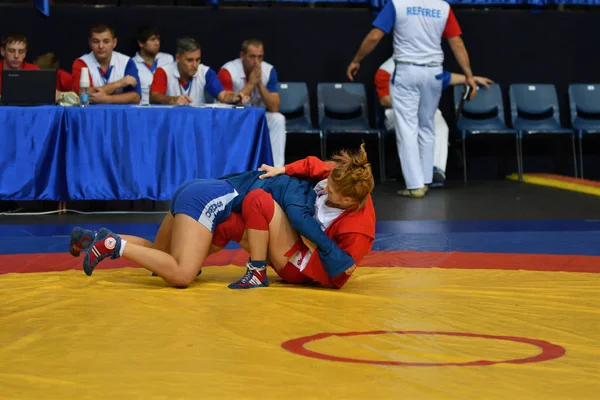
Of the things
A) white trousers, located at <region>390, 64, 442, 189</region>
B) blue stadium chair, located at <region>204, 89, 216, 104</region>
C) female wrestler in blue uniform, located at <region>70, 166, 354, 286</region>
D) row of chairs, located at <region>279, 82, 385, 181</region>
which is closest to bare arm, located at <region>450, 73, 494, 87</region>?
row of chairs, located at <region>279, 82, 385, 181</region>

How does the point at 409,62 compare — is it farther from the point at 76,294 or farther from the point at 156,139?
the point at 76,294

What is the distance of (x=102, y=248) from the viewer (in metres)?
3.88

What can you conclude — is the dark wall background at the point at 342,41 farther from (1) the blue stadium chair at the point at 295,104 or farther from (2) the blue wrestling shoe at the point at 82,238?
(2) the blue wrestling shoe at the point at 82,238

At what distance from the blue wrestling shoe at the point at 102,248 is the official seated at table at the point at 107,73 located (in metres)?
3.62

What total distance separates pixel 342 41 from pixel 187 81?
263 centimetres

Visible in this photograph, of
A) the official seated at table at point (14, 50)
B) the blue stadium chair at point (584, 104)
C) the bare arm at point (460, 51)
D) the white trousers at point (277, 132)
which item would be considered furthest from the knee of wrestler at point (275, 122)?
the blue stadium chair at point (584, 104)

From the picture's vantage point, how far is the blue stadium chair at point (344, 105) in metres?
9.52

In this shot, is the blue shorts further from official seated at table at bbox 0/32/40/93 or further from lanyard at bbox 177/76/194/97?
official seated at table at bbox 0/32/40/93

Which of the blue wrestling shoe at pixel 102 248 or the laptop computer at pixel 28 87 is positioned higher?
the laptop computer at pixel 28 87

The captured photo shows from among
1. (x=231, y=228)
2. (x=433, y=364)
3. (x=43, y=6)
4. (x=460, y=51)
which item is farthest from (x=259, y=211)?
(x=43, y=6)

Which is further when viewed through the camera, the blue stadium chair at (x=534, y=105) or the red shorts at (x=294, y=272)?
the blue stadium chair at (x=534, y=105)

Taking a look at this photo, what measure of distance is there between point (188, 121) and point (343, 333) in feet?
13.5

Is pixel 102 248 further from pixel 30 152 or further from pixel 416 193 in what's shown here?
pixel 416 193

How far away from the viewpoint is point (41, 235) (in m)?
5.65
